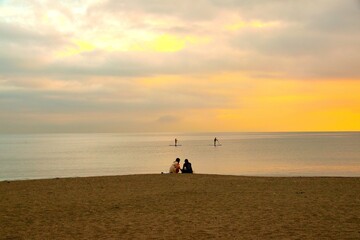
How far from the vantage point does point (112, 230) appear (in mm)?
10172

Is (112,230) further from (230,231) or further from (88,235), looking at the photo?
(230,231)

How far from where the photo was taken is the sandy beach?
9.86 meters

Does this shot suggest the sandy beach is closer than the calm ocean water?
Yes

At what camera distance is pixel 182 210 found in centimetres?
1270

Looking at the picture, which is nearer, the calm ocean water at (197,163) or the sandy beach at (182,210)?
the sandy beach at (182,210)

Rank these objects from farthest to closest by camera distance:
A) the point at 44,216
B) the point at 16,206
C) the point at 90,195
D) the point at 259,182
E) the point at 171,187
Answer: the point at 259,182 → the point at 171,187 → the point at 90,195 → the point at 16,206 → the point at 44,216

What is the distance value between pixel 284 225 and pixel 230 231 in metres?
1.45

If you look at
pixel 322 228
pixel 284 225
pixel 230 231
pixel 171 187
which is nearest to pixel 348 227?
pixel 322 228

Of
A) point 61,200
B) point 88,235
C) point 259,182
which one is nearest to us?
point 88,235

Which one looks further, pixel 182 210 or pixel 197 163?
pixel 197 163

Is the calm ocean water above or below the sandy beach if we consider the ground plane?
above

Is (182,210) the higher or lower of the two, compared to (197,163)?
lower

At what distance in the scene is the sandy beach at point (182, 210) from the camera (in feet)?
32.3

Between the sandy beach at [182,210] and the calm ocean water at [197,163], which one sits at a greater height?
the calm ocean water at [197,163]
